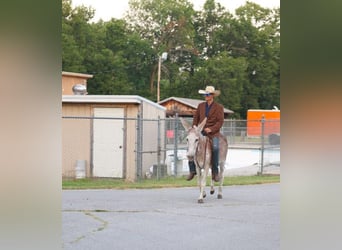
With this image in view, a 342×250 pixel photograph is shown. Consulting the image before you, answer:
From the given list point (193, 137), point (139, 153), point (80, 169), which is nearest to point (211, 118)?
point (193, 137)

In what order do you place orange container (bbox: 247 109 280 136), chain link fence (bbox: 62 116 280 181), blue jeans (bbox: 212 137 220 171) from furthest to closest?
orange container (bbox: 247 109 280 136) < chain link fence (bbox: 62 116 280 181) < blue jeans (bbox: 212 137 220 171)

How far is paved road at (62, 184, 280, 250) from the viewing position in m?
4.74

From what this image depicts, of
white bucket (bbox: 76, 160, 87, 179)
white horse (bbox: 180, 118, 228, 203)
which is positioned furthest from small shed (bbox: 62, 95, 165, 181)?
white horse (bbox: 180, 118, 228, 203)

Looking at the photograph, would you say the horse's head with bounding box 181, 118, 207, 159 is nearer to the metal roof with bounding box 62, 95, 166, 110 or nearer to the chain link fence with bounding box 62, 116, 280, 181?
the chain link fence with bounding box 62, 116, 280, 181

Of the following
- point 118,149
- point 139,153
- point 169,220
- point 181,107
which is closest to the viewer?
point 169,220

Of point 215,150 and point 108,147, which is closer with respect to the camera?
point 215,150

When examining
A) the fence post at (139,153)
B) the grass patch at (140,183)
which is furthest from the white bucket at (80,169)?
the fence post at (139,153)

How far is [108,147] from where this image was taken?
11.9m

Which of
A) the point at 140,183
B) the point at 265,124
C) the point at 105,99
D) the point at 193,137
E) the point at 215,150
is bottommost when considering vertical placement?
the point at 140,183

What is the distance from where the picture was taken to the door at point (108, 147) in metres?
11.9

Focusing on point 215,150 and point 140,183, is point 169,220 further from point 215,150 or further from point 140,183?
point 140,183

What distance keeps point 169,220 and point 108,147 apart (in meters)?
6.00
